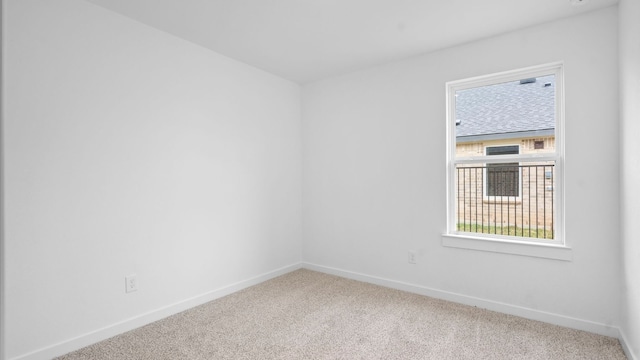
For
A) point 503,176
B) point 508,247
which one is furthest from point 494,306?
point 503,176

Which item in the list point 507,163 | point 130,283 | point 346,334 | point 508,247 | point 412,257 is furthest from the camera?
point 412,257

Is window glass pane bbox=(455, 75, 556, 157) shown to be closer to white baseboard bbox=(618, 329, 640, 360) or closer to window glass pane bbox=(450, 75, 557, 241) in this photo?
window glass pane bbox=(450, 75, 557, 241)

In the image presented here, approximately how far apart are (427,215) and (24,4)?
3404mm

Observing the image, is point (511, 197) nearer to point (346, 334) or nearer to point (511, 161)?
point (511, 161)

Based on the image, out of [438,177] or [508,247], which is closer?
[508,247]

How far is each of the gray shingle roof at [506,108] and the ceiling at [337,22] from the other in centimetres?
48

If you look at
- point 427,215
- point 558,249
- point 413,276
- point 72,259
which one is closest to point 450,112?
point 427,215

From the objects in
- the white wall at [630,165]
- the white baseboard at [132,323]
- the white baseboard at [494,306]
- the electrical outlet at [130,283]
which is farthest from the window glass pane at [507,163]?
the electrical outlet at [130,283]

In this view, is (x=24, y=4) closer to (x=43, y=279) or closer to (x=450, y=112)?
(x=43, y=279)

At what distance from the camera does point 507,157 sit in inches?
107

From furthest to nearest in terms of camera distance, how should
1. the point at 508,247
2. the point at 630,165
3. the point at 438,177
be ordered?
the point at 438,177
the point at 508,247
the point at 630,165

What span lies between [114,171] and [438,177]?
2.75 m

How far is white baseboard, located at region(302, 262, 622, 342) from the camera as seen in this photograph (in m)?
2.31

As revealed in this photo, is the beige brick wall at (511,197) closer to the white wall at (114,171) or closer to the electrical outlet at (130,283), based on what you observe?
the white wall at (114,171)
